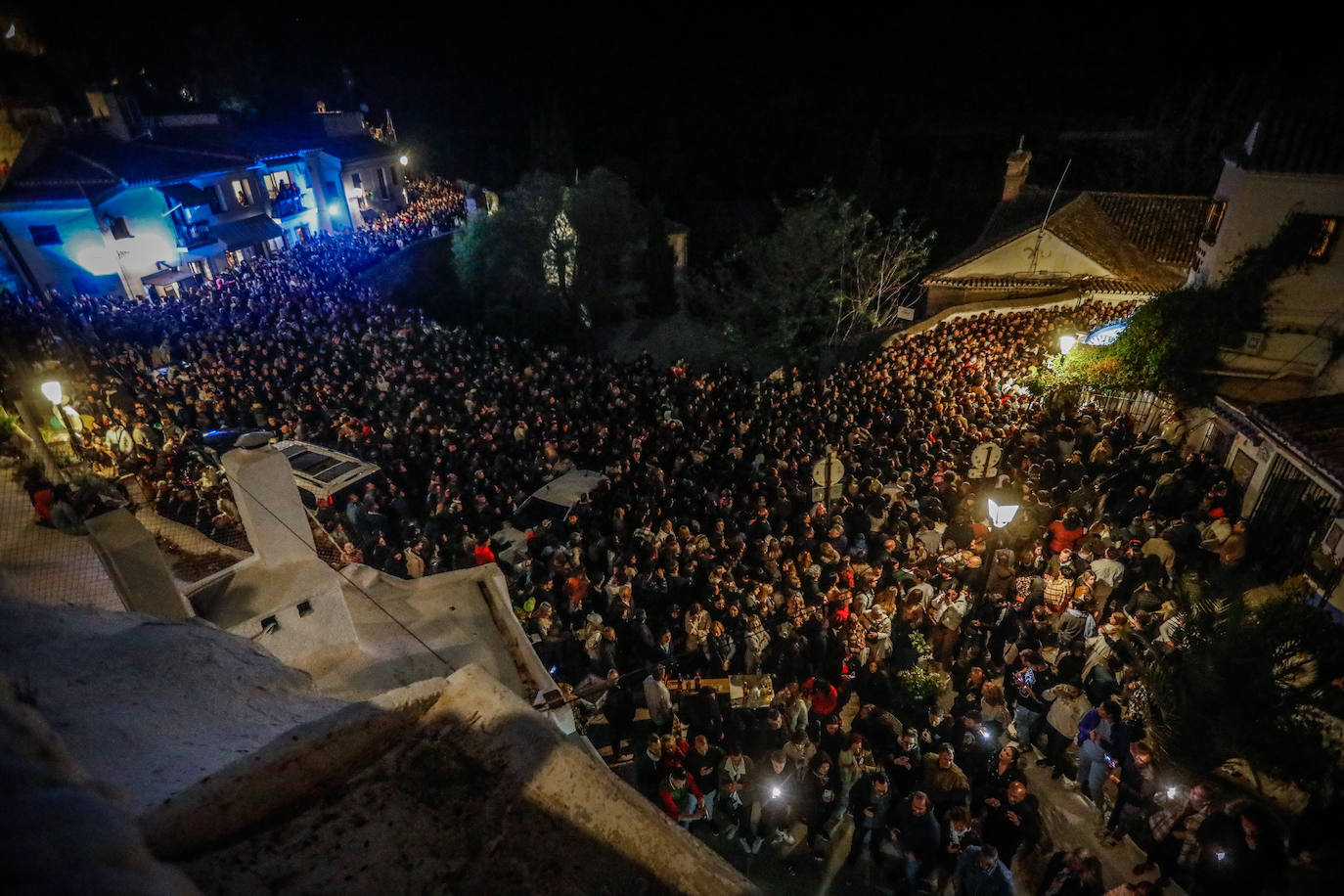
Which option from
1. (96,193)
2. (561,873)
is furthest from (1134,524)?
(96,193)

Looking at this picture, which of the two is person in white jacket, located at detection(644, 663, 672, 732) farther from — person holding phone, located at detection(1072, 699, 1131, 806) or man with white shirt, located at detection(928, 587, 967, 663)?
person holding phone, located at detection(1072, 699, 1131, 806)

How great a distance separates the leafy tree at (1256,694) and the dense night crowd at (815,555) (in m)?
0.53

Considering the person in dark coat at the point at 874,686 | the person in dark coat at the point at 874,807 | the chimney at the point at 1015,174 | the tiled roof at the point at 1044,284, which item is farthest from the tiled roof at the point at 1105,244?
the person in dark coat at the point at 874,807

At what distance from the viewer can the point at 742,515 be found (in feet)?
35.4

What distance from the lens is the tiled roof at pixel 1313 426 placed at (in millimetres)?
9750

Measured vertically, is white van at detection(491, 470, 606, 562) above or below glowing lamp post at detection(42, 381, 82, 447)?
below

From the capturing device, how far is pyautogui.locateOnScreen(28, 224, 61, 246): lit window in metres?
27.0

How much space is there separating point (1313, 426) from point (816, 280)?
727 inches

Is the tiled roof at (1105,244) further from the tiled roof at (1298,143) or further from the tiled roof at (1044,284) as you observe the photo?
the tiled roof at (1298,143)

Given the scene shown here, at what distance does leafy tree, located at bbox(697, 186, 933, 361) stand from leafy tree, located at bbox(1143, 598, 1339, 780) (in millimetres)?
21342

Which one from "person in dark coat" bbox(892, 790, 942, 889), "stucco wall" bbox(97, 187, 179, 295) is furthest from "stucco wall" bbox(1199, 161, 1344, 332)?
"stucco wall" bbox(97, 187, 179, 295)

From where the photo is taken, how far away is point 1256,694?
6133 mm

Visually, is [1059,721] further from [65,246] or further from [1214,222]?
[65,246]

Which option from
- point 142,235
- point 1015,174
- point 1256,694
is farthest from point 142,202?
point 1256,694
